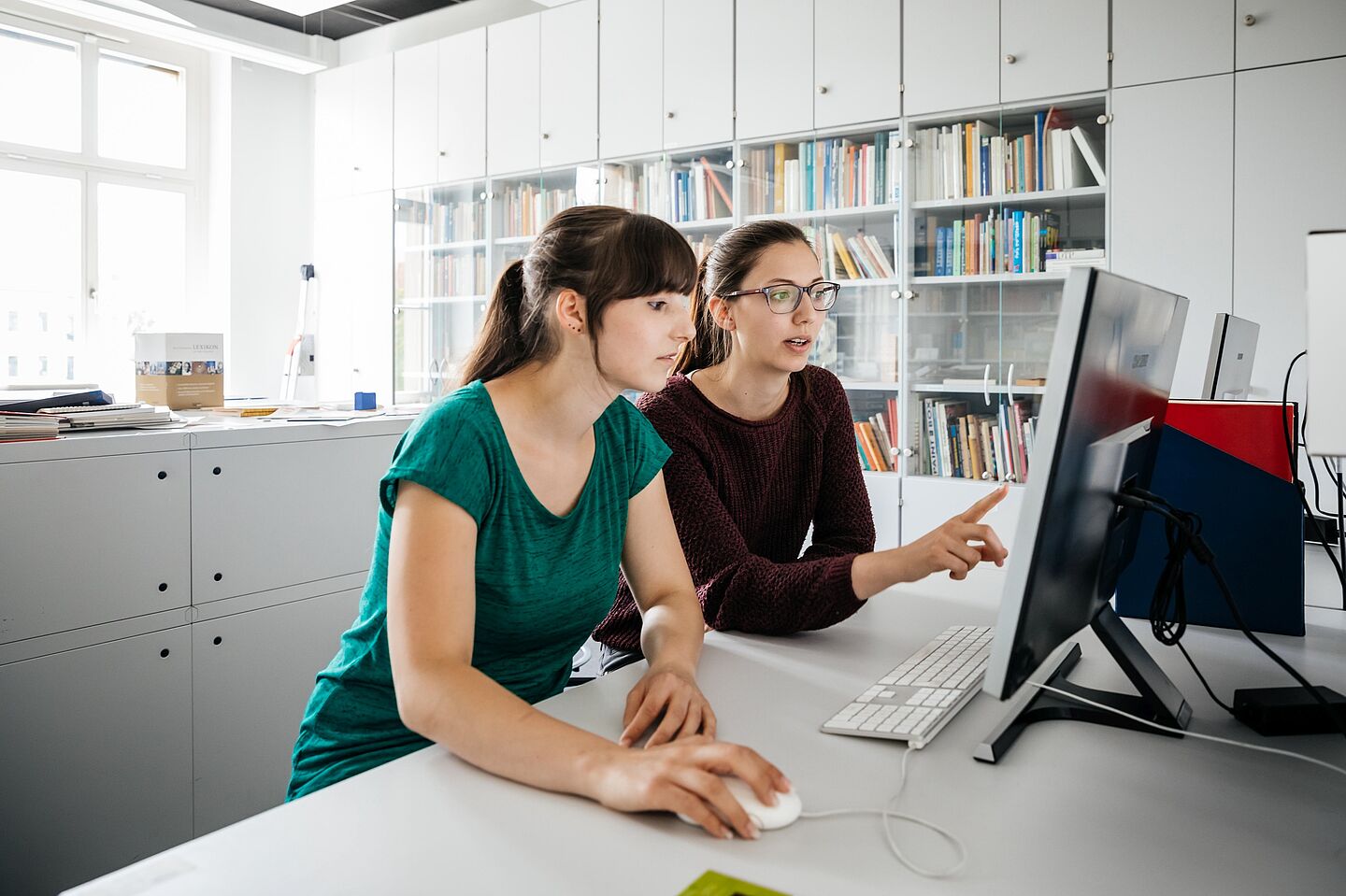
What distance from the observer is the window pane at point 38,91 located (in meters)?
5.11

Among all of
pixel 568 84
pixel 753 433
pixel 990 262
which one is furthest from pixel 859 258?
pixel 753 433

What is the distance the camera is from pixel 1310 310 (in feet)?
2.83

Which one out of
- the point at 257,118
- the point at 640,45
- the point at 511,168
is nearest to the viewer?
the point at 640,45

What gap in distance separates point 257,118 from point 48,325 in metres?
1.64

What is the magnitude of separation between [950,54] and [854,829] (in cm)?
332

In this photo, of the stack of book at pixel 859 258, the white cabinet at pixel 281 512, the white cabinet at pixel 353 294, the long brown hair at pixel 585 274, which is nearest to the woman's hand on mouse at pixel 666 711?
the long brown hair at pixel 585 274

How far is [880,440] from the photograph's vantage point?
3893 millimetres

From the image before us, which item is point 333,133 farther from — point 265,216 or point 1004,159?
point 1004,159

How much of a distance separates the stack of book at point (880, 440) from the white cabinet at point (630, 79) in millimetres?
1554

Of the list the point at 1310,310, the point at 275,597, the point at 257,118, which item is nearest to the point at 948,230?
the point at 275,597

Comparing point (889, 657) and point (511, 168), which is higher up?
point (511, 168)

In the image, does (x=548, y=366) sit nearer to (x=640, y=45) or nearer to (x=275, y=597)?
(x=275, y=597)

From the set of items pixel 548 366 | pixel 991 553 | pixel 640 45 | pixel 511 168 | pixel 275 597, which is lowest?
pixel 275 597

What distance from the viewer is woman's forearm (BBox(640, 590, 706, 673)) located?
1189 mm
